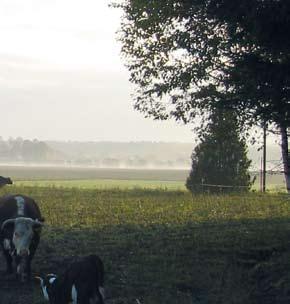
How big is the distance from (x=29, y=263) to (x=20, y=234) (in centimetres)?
60

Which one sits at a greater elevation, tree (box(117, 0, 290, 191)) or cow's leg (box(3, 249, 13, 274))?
tree (box(117, 0, 290, 191))

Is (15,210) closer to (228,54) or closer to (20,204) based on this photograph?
(20,204)

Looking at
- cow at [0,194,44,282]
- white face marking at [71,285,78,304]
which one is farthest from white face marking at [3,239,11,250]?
white face marking at [71,285,78,304]

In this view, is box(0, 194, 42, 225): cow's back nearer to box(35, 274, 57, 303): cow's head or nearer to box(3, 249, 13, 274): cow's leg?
box(3, 249, 13, 274): cow's leg

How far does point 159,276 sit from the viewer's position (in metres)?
12.4

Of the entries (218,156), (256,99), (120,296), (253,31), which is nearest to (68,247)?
(120,296)

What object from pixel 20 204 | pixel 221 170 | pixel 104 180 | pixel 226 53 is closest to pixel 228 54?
pixel 226 53

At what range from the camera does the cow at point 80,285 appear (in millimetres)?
9734

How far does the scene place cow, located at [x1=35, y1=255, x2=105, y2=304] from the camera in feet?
31.9

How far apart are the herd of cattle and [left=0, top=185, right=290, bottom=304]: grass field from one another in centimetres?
60

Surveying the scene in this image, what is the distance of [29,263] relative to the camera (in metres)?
12.9

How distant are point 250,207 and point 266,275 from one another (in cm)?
1597

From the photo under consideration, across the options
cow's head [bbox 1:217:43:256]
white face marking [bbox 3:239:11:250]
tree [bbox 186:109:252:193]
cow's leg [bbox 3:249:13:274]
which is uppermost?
tree [bbox 186:109:252:193]

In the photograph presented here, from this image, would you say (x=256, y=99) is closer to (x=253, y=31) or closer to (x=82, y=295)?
(x=253, y=31)
